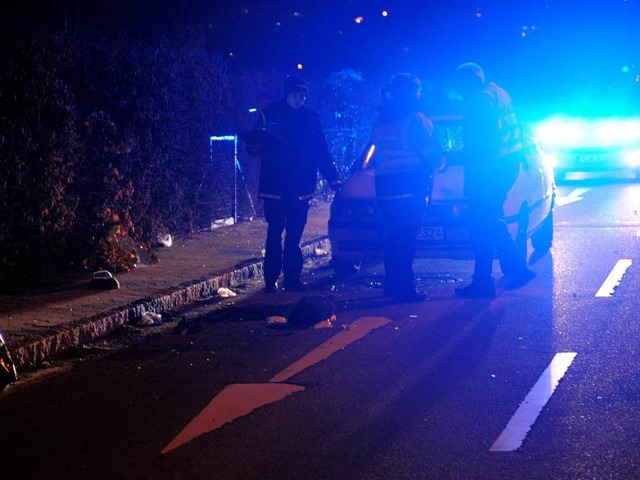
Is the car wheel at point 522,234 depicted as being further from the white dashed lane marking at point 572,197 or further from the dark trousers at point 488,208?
the white dashed lane marking at point 572,197

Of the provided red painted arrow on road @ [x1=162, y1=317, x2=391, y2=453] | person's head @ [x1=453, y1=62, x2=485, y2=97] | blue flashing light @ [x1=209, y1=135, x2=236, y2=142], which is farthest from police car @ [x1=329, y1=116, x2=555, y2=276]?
blue flashing light @ [x1=209, y1=135, x2=236, y2=142]

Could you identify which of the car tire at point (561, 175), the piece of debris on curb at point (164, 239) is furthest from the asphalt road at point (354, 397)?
the car tire at point (561, 175)

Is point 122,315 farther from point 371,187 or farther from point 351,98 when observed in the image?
point 351,98

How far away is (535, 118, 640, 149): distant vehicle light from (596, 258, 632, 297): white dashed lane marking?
51.0ft

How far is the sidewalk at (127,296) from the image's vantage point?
8602 millimetres

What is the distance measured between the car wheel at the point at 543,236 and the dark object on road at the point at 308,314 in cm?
536

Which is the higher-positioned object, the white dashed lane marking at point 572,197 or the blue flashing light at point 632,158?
the blue flashing light at point 632,158

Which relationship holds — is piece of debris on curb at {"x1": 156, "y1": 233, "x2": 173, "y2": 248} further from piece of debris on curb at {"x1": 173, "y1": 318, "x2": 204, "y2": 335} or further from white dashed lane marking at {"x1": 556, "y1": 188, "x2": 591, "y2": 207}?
white dashed lane marking at {"x1": 556, "y1": 188, "x2": 591, "y2": 207}

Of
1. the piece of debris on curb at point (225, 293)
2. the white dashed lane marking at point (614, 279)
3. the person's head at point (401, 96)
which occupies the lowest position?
the piece of debris on curb at point (225, 293)

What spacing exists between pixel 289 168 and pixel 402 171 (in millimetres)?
1361

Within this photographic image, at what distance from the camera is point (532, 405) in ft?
21.2

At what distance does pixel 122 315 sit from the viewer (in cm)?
970

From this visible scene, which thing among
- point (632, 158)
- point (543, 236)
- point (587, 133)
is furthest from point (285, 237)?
point (632, 158)

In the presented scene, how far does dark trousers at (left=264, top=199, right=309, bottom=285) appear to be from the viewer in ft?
38.3
